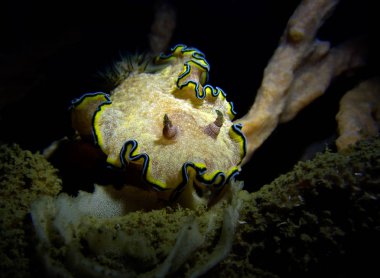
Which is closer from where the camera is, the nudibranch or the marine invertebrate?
the nudibranch

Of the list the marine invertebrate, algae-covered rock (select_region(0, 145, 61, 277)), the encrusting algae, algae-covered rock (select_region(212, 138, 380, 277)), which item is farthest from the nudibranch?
the marine invertebrate

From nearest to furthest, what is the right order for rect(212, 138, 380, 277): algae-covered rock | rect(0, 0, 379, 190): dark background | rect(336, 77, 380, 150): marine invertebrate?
1. rect(212, 138, 380, 277): algae-covered rock
2. rect(336, 77, 380, 150): marine invertebrate
3. rect(0, 0, 379, 190): dark background

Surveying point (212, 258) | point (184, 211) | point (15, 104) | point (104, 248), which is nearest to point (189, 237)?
point (212, 258)

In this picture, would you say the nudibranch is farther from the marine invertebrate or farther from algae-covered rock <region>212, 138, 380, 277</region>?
the marine invertebrate

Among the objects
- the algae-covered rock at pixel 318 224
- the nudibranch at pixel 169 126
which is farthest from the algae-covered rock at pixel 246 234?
the nudibranch at pixel 169 126

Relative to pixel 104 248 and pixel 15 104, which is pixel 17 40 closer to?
pixel 15 104

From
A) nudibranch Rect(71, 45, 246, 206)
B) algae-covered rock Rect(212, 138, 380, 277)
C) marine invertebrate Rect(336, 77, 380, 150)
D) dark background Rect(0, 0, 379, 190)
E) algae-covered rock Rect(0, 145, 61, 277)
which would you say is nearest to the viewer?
algae-covered rock Rect(0, 145, 61, 277)

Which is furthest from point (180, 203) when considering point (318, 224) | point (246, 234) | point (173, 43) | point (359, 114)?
point (173, 43)
